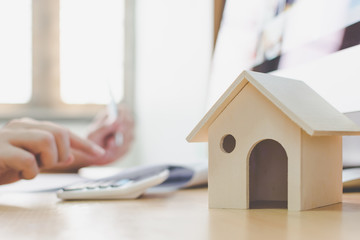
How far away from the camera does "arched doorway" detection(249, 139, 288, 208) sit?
0.55 m

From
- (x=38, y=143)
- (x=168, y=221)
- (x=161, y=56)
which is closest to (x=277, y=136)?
(x=168, y=221)

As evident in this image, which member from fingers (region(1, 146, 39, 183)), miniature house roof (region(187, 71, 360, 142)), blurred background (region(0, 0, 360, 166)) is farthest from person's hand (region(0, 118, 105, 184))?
blurred background (region(0, 0, 360, 166))

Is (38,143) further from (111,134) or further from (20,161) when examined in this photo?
(111,134)

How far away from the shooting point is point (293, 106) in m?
0.45

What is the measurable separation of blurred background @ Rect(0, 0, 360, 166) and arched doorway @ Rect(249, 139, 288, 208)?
122 millimetres

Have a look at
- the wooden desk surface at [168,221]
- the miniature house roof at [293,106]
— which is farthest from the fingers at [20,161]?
the miniature house roof at [293,106]

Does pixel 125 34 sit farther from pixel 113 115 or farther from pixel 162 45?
pixel 113 115

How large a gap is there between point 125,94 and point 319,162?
2.12 m

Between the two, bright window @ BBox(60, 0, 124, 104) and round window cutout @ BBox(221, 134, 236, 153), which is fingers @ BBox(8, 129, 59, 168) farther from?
bright window @ BBox(60, 0, 124, 104)

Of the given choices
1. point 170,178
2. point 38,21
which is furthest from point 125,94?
point 170,178

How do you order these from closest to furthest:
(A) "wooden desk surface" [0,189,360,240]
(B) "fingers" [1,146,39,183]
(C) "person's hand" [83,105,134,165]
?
(A) "wooden desk surface" [0,189,360,240], (B) "fingers" [1,146,39,183], (C) "person's hand" [83,105,134,165]

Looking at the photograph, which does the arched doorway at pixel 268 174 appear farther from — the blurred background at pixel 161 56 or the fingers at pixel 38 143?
the fingers at pixel 38 143

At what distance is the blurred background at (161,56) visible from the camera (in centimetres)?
68

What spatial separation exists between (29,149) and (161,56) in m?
1.27
